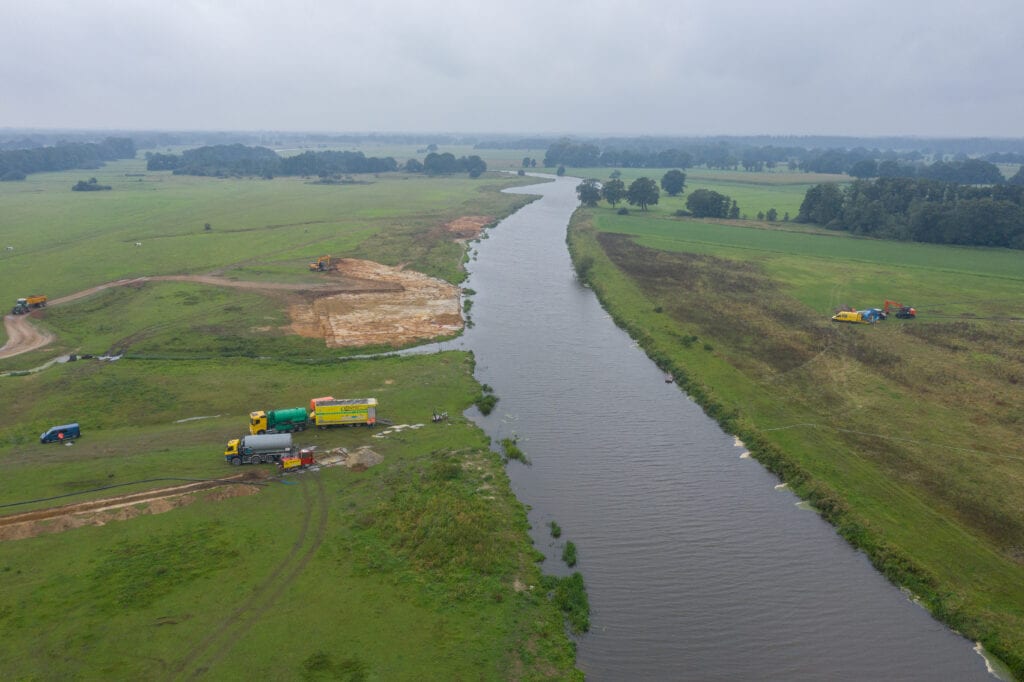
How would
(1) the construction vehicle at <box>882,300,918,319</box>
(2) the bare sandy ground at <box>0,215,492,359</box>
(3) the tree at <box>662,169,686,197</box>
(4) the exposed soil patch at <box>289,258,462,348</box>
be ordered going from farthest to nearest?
(3) the tree at <box>662,169,686,197</box> < (1) the construction vehicle at <box>882,300,918,319</box> < (4) the exposed soil patch at <box>289,258,462,348</box> < (2) the bare sandy ground at <box>0,215,492,359</box>

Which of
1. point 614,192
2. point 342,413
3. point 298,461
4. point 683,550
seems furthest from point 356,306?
point 614,192

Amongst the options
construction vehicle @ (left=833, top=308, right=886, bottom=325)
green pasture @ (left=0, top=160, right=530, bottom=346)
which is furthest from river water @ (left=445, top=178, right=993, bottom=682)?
green pasture @ (left=0, top=160, right=530, bottom=346)

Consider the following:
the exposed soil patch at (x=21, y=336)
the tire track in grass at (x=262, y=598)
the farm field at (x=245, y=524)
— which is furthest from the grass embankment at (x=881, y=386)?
the exposed soil patch at (x=21, y=336)

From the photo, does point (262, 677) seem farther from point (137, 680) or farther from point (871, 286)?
point (871, 286)

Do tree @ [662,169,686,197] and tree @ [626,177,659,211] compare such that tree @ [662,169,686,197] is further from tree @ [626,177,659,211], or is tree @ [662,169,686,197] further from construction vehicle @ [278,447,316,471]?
construction vehicle @ [278,447,316,471]

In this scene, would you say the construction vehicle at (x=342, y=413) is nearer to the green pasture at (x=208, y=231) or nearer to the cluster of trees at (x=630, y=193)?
the green pasture at (x=208, y=231)

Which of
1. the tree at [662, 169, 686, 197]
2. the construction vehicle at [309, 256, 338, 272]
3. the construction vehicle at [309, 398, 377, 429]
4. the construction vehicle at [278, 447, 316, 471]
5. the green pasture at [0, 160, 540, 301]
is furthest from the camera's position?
the tree at [662, 169, 686, 197]
